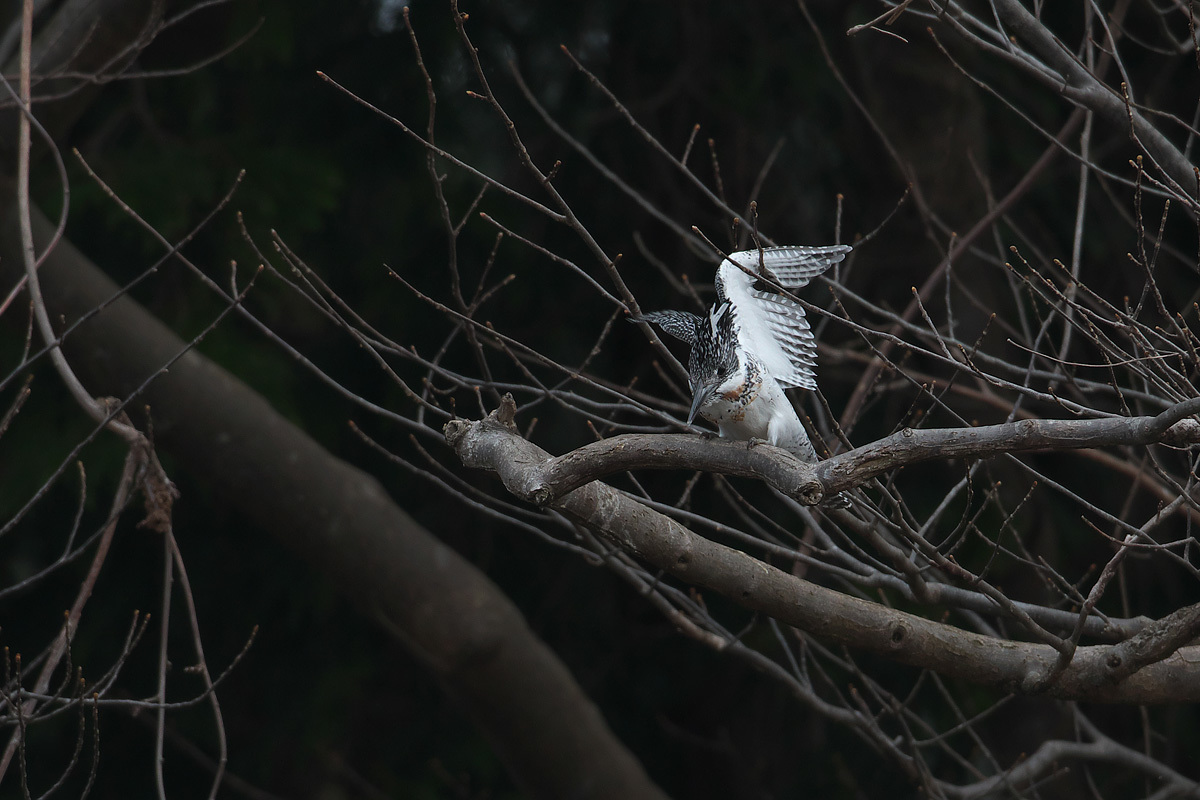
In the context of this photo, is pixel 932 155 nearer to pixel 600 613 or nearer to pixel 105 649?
pixel 600 613

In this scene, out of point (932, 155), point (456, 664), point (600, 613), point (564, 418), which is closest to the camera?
point (456, 664)

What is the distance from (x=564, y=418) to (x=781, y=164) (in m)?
1.37

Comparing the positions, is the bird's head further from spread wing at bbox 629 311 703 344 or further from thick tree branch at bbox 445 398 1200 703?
thick tree branch at bbox 445 398 1200 703

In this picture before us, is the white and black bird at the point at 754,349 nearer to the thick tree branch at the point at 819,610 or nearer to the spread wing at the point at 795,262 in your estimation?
the spread wing at the point at 795,262

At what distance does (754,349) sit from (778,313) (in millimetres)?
100

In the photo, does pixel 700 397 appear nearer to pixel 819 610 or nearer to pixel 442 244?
pixel 819 610

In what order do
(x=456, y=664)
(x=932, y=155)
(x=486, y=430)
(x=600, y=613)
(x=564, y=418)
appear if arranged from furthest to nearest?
(x=600, y=613), (x=564, y=418), (x=932, y=155), (x=456, y=664), (x=486, y=430)

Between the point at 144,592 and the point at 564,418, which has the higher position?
the point at 564,418

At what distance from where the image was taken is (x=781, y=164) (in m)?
4.40

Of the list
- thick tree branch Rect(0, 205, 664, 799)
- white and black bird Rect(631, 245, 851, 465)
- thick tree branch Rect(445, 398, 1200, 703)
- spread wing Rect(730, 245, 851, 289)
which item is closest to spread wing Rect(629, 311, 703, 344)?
white and black bird Rect(631, 245, 851, 465)

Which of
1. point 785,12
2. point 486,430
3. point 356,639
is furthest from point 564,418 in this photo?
point 486,430

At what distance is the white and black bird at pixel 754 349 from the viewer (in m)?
2.00

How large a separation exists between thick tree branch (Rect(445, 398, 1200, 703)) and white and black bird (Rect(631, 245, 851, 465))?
283mm

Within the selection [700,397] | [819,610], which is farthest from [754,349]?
[819,610]
